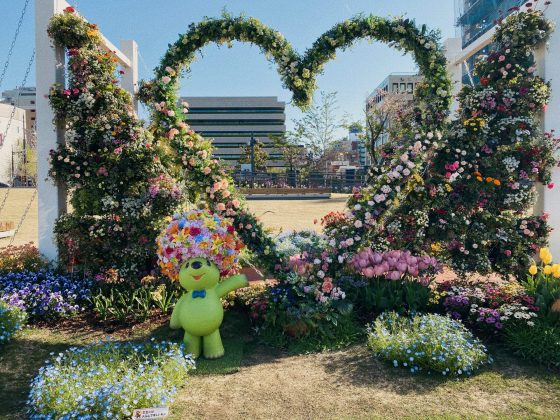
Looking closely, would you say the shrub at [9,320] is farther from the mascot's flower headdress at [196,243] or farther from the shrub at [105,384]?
the mascot's flower headdress at [196,243]

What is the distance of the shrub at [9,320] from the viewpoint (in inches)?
180

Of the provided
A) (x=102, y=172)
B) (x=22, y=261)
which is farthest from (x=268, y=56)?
(x=22, y=261)

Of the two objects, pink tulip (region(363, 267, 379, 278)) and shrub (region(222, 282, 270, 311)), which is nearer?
pink tulip (region(363, 267, 379, 278))

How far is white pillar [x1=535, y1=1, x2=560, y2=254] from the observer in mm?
6637

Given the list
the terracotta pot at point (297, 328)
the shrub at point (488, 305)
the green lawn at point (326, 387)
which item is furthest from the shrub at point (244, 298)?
the shrub at point (488, 305)

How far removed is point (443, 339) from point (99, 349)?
3.22 metres

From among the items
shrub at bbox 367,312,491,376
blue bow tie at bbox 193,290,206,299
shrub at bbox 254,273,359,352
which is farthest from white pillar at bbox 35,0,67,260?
shrub at bbox 367,312,491,376

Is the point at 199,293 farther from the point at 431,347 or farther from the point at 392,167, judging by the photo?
the point at 392,167

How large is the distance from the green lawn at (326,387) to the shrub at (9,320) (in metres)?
0.12

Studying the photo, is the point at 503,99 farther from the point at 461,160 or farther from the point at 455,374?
the point at 455,374

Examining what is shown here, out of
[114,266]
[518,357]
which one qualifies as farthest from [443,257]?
[114,266]

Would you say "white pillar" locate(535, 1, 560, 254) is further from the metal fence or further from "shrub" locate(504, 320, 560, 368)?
the metal fence

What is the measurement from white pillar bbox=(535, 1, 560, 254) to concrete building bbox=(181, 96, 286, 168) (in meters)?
75.8

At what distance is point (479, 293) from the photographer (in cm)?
513
